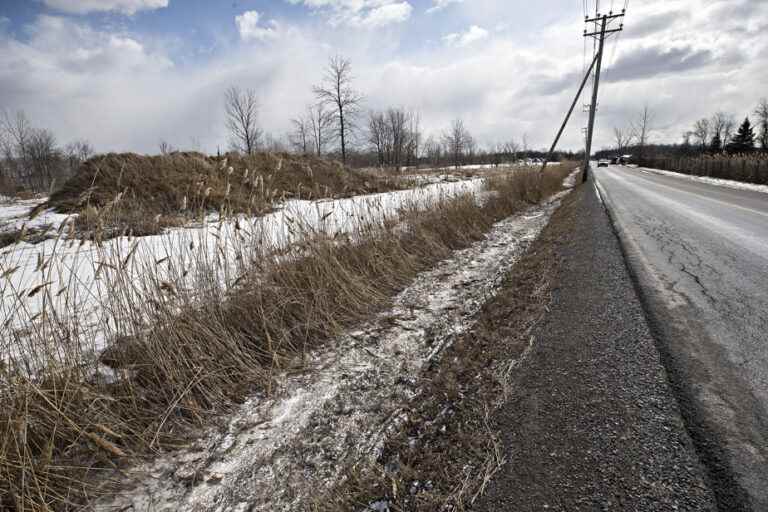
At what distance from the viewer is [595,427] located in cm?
169

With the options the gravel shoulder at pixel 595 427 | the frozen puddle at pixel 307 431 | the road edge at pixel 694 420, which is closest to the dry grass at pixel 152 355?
the frozen puddle at pixel 307 431

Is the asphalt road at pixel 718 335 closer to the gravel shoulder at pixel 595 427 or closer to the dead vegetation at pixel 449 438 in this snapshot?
the gravel shoulder at pixel 595 427

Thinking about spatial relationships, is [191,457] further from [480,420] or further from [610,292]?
[610,292]

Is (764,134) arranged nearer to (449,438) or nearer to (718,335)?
(718,335)

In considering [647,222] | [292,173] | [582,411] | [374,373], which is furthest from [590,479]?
[292,173]

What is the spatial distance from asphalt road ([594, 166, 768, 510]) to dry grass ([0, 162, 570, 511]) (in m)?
2.60

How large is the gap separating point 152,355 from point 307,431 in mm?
1275

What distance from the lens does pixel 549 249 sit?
5.51m

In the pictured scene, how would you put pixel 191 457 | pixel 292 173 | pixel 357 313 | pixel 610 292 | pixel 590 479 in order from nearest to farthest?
pixel 590 479, pixel 191 457, pixel 610 292, pixel 357 313, pixel 292 173

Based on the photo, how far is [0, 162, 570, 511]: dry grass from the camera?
1782 millimetres

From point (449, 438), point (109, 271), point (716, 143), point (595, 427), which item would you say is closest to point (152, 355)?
point (109, 271)

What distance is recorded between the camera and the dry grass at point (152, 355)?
178 cm

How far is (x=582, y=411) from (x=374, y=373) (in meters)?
1.45

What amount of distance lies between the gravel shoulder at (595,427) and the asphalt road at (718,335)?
0.29ft
